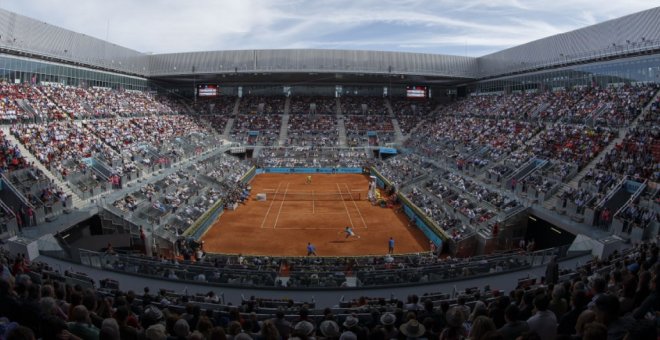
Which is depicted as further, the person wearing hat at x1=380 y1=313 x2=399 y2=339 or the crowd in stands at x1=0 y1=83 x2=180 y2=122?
the crowd in stands at x1=0 y1=83 x2=180 y2=122

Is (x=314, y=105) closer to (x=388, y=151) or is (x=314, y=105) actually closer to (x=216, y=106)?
(x=216, y=106)

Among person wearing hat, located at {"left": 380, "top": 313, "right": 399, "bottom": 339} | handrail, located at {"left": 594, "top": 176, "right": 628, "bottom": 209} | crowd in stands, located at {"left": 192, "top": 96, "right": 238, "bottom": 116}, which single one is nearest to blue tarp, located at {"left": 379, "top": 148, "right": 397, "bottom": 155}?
crowd in stands, located at {"left": 192, "top": 96, "right": 238, "bottom": 116}

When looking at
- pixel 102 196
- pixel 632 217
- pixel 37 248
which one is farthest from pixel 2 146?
pixel 632 217

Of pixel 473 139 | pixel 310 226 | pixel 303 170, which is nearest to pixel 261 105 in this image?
pixel 303 170

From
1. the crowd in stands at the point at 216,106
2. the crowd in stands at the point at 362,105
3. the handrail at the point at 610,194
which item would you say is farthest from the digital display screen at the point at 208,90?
the handrail at the point at 610,194

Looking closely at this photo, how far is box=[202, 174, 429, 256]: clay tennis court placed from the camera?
26.5 meters

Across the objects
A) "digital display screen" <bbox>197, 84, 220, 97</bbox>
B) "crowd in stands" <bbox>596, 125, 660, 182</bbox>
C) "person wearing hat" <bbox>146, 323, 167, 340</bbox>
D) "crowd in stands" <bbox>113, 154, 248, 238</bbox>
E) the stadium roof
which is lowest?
"crowd in stands" <bbox>113, 154, 248, 238</bbox>

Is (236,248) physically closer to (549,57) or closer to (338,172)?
(338,172)

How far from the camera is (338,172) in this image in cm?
5584

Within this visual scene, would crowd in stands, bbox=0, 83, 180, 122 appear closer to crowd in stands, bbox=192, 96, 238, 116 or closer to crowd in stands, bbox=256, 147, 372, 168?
crowd in stands, bbox=192, 96, 238, 116

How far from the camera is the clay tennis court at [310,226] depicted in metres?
26.5

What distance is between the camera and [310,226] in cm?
3138

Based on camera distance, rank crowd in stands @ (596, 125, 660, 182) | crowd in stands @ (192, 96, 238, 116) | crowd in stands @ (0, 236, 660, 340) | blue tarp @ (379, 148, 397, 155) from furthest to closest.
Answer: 1. crowd in stands @ (192, 96, 238, 116)
2. blue tarp @ (379, 148, 397, 155)
3. crowd in stands @ (596, 125, 660, 182)
4. crowd in stands @ (0, 236, 660, 340)

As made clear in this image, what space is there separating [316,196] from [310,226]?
10356 millimetres
